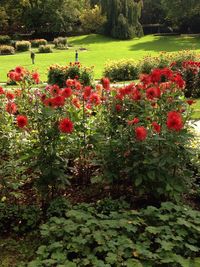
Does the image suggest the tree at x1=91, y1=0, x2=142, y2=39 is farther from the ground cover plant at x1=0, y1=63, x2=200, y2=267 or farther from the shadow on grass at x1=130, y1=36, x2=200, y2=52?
the ground cover plant at x1=0, y1=63, x2=200, y2=267

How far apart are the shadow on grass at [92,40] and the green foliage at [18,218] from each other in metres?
34.3

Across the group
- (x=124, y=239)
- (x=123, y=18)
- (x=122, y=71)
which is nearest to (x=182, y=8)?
(x=123, y=18)

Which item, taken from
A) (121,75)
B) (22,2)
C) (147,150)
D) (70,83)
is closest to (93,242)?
(147,150)

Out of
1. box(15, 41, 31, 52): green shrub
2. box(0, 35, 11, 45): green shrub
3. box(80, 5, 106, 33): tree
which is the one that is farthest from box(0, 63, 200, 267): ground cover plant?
box(80, 5, 106, 33): tree

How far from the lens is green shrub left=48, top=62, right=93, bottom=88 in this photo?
48.2 ft

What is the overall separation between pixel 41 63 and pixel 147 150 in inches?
822

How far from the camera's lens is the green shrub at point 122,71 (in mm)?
17344

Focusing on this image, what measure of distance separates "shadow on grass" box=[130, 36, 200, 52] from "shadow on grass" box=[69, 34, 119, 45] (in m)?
4.29

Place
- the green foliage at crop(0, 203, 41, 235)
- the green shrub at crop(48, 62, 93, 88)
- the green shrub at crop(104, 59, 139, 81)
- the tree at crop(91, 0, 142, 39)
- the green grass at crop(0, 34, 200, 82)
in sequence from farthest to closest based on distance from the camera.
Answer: the tree at crop(91, 0, 142, 39) < the green grass at crop(0, 34, 200, 82) < the green shrub at crop(104, 59, 139, 81) < the green shrub at crop(48, 62, 93, 88) < the green foliage at crop(0, 203, 41, 235)

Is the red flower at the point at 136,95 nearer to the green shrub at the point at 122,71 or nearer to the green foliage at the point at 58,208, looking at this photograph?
the green foliage at the point at 58,208

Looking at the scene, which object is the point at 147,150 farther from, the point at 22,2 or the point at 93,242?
the point at 22,2

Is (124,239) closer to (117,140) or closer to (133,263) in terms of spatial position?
(133,263)

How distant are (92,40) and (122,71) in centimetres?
2281

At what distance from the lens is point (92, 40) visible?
39250 mm
